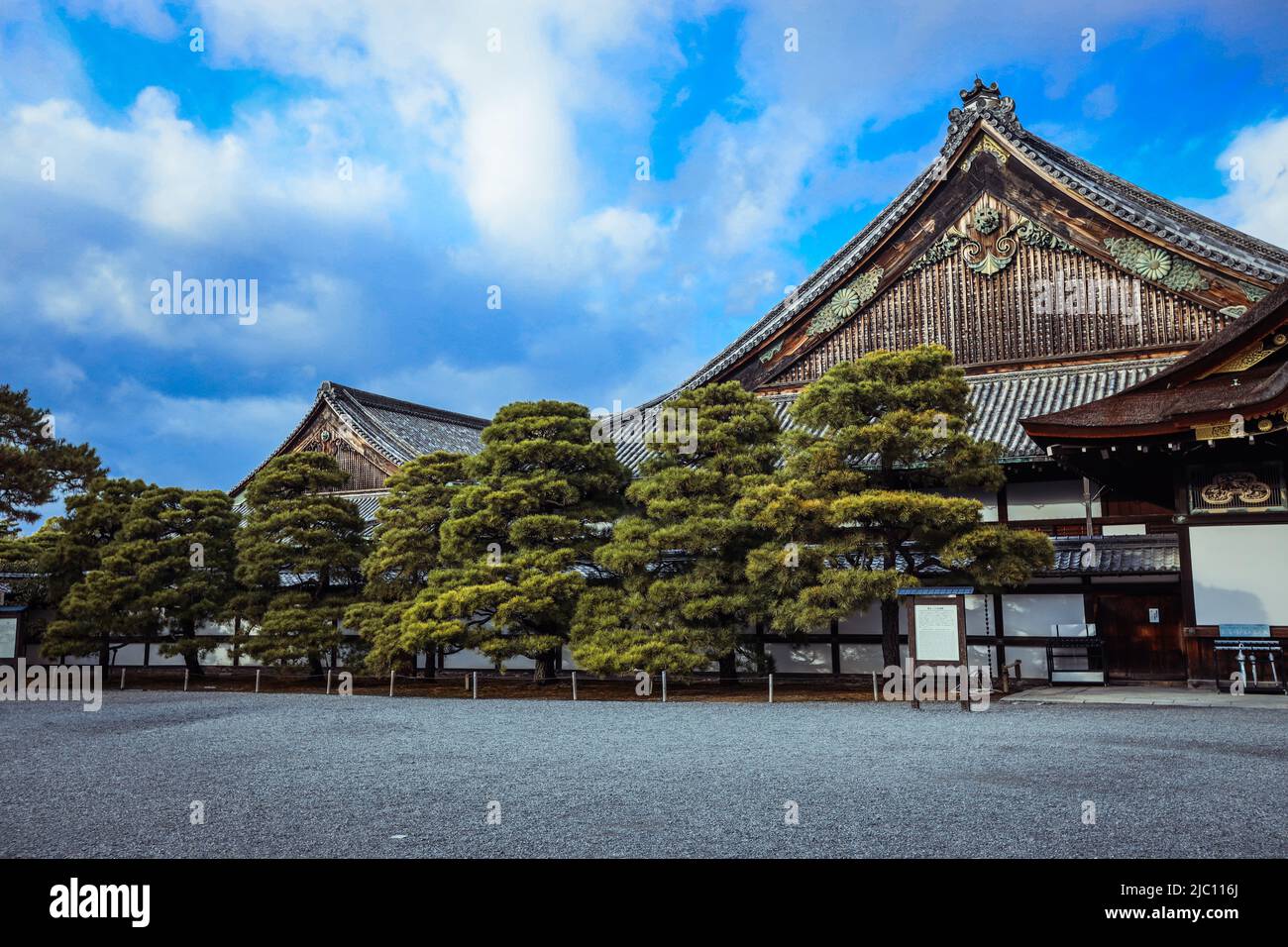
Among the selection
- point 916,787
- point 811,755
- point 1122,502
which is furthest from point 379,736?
point 1122,502

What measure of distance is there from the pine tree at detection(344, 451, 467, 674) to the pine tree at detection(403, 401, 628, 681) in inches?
47.2

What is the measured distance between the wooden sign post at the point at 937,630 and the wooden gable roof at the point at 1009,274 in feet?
31.8

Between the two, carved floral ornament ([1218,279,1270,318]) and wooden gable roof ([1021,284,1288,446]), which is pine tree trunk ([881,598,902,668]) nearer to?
wooden gable roof ([1021,284,1288,446])

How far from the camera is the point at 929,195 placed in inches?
954

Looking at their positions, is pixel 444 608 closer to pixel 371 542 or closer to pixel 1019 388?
pixel 371 542

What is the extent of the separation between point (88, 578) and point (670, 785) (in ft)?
73.9

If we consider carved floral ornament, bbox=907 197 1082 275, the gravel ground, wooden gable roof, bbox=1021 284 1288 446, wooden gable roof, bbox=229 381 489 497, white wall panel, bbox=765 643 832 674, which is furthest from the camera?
wooden gable roof, bbox=229 381 489 497

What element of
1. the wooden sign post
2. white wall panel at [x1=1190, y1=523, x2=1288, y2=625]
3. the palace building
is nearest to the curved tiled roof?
the palace building

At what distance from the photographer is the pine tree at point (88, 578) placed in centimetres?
2480

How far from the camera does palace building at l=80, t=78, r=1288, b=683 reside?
15.6m

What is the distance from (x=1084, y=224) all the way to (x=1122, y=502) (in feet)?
23.3

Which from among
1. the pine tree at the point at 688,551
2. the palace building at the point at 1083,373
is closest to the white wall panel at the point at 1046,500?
the palace building at the point at 1083,373

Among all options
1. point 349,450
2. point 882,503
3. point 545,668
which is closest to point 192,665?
point 349,450

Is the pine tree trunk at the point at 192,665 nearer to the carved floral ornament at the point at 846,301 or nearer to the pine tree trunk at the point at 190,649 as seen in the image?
the pine tree trunk at the point at 190,649
